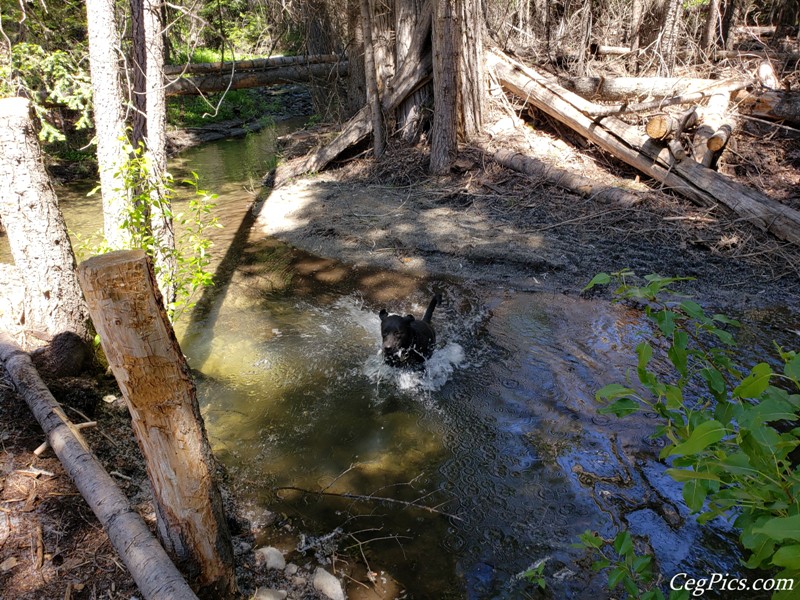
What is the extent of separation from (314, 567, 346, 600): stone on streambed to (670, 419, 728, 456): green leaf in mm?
2281

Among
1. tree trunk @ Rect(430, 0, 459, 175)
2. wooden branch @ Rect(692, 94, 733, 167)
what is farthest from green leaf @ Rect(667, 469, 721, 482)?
tree trunk @ Rect(430, 0, 459, 175)

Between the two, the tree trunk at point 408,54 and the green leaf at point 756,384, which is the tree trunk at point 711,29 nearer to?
the tree trunk at point 408,54

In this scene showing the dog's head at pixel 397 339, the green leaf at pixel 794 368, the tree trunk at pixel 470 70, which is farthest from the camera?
the tree trunk at pixel 470 70

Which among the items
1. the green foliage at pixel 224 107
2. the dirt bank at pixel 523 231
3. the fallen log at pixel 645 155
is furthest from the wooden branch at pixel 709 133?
the green foliage at pixel 224 107

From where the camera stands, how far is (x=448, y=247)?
787cm

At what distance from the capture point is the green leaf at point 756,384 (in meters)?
1.63

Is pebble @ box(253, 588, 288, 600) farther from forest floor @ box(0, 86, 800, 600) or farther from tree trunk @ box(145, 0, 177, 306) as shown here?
tree trunk @ box(145, 0, 177, 306)

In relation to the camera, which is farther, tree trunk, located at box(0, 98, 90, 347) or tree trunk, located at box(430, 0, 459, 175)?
tree trunk, located at box(430, 0, 459, 175)

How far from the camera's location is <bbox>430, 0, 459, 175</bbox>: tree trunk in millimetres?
9406

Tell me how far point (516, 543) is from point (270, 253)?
6229 mm

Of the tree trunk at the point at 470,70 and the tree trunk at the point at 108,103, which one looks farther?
the tree trunk at the point at 470,70

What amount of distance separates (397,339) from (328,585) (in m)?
2.43

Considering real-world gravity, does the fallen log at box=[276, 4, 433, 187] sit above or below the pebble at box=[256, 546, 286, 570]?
above

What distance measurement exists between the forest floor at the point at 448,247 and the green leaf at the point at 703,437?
2441 mm
